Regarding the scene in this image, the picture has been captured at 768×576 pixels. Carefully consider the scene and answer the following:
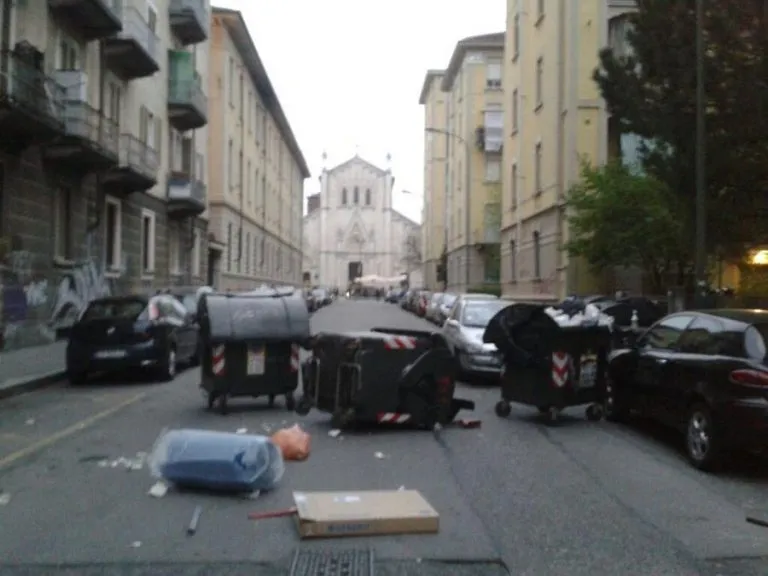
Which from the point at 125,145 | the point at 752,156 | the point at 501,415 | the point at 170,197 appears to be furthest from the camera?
the point at 170,197

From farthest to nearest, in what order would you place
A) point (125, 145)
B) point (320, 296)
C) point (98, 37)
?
point (320, 296)
point (125, 145)
point (98, 37)

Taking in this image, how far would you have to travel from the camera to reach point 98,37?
25281mm

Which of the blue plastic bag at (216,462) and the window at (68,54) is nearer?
the blue plastic bag at (216,462)

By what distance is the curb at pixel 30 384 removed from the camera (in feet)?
48.8

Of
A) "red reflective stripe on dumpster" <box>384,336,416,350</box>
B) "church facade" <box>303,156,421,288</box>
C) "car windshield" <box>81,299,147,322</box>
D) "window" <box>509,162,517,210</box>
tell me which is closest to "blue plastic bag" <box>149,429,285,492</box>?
"red reflective stripe on dumpster" <box>384,336,416,350</box>

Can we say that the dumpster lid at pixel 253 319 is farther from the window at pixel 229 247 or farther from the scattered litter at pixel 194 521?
the window at pixel 229 247

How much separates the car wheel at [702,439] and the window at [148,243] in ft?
81.5

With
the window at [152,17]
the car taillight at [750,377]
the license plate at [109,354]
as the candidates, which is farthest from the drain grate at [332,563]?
the window at [152,17]

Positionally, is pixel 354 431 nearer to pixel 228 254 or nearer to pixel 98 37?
pixel 98 37

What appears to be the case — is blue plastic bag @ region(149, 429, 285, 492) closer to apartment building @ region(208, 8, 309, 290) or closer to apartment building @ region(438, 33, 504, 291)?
apartment building @ region(208, 8, 309, 290)

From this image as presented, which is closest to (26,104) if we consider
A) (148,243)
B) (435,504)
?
(148,243)

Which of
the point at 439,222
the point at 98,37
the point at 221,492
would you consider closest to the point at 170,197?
the point at 98,37

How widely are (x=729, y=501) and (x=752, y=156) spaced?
387 inches

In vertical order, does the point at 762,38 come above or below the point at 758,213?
above
